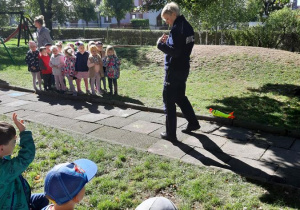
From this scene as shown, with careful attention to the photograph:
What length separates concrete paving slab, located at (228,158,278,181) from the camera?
13.4 ft

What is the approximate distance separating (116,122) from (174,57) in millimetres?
2148

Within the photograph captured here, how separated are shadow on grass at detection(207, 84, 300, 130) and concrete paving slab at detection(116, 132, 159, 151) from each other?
2109mm

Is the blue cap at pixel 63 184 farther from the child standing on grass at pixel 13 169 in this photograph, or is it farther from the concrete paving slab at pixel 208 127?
the concrete paving slab at pixel 208 127

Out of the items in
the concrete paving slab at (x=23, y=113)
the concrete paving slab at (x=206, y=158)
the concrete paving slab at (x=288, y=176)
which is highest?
the concrete paving slab at (x=23, y=113)

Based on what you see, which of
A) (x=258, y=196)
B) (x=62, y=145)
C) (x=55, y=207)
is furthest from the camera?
(x=62, y=145)

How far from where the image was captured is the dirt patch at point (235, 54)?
477 inches

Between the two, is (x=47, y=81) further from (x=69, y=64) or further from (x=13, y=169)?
(x=13, y=169)

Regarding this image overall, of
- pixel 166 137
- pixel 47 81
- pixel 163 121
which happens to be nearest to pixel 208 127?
pixel 163 121

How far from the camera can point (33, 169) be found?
419 centimetres

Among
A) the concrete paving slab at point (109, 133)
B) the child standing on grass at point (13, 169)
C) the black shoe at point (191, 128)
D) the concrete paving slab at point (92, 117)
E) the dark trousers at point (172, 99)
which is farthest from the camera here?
the concrete paving slab at point (92, 117)

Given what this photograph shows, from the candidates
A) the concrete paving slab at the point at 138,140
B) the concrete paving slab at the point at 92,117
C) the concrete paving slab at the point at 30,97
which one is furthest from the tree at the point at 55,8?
the concrete paving slab at the point at 138,140

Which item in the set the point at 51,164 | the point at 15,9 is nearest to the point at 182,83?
the point at 51,164

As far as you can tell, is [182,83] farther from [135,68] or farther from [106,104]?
[135,68]

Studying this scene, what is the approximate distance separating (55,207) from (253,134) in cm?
445
